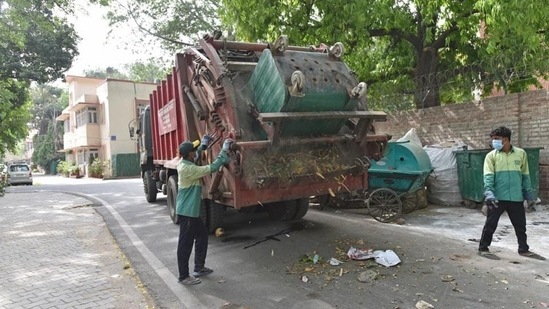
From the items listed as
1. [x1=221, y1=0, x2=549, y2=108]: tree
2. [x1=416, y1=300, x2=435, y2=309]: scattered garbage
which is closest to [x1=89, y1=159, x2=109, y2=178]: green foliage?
[x1=221, y1=0, x2=549, y2=108]: tree

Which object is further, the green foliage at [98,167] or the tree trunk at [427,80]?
the green foliage at [98,167]

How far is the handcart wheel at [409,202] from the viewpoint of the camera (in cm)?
785

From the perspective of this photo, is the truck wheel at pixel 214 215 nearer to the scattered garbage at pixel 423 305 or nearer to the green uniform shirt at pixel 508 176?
the scattered garbage at pixel 423 305

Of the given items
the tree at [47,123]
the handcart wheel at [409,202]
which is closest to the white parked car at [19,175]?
the tree at [47,123]

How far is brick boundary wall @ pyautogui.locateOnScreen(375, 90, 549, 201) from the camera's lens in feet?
25.2

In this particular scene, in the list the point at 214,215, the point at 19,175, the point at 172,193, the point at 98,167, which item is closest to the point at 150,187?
the point at 172,193

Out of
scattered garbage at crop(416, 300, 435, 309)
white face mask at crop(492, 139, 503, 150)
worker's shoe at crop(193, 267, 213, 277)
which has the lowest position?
scattered garbage at crop(416, 300, 435, 309)

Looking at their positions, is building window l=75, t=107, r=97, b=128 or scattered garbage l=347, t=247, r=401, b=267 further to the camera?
building window l=75, t=107, r=97, b=128

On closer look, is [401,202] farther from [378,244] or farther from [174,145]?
[174,145]

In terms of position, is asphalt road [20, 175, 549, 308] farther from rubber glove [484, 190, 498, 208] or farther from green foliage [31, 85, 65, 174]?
green foliage [31, 85, 65, 174]

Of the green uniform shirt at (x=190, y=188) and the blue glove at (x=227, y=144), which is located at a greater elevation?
the blue glove at (x=227, y=144)

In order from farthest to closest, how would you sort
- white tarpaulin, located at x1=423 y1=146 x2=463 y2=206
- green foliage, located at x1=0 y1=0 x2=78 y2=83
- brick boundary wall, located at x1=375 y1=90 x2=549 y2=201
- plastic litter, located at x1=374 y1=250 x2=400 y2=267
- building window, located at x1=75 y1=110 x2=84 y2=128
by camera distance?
1. building window, located at x1=75 y1=110 x2=84 y2=128
2. green foliage, located at x1=0 y1=0 x2=78 y2=83
3. white tarpaulin, located at x1=423 y1=146 x2=463 y2=206
4. brick boundary wall, located at x1=375 y1=90 x2=549 y2=201
5. plastic litter, located at x1=374 y1=250 x2=400 y2=267

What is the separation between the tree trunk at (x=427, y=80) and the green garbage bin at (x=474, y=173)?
98.5 inches

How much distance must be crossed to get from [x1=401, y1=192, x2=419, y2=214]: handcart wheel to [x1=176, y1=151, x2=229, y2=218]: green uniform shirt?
4.61 meters
